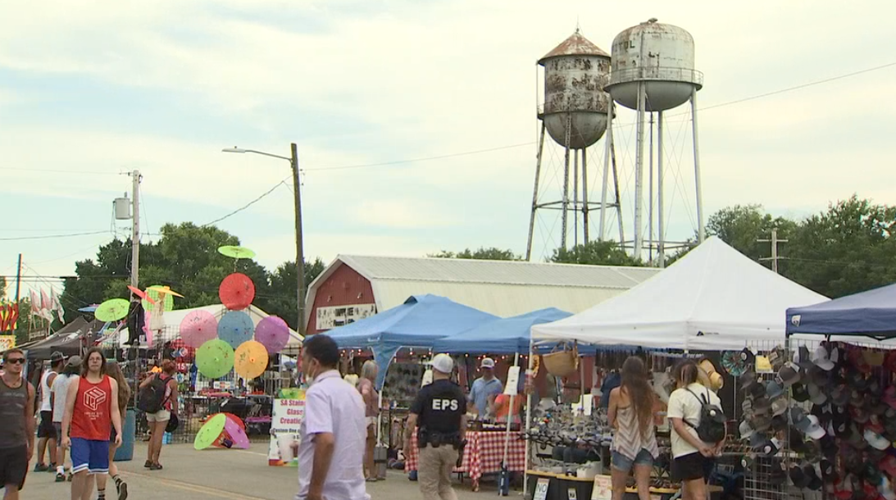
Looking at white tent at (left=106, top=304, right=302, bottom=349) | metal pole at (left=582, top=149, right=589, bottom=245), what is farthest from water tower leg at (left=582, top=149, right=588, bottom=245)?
white tent at (left=106, top=304, right=302, bottom=349)

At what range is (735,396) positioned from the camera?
1850 centimetres

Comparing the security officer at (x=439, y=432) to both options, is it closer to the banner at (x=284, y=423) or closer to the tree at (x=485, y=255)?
the banner at (x=284, y=423)

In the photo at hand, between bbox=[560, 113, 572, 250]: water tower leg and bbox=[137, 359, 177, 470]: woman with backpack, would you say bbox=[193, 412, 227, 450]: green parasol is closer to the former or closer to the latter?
bbox=[137, 359, 177, 470]: woman with backpack

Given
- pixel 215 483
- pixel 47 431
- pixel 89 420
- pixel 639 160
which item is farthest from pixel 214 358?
pixel 639 160

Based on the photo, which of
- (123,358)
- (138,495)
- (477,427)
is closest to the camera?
(138,495)

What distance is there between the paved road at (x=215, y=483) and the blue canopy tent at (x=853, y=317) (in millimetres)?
6012

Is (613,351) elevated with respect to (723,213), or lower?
lower

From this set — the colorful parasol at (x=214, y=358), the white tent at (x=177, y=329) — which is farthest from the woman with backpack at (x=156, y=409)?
the white tent at (x=177, y=329)

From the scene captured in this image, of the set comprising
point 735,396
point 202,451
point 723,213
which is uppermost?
point 723,213

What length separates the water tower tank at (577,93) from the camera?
55.6 m

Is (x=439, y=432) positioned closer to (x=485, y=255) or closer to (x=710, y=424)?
(x=710, y=424)

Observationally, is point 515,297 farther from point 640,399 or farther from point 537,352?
point 640,399

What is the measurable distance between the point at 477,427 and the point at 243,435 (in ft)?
25.0

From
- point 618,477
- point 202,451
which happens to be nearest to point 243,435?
point 202,451
